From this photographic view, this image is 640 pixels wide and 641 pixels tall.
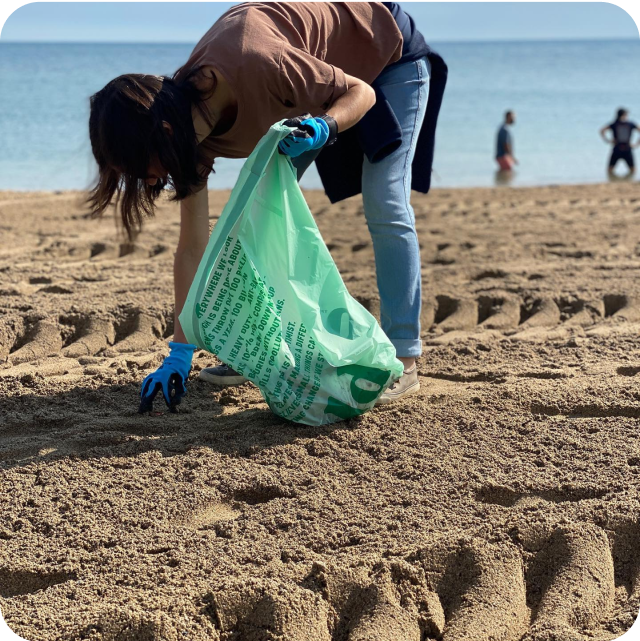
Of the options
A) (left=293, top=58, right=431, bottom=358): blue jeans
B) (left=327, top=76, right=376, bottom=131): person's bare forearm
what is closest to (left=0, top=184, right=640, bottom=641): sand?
(left=293, top=58, right=431, bottom=358): blue jeans

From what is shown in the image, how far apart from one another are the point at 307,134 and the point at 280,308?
1.56 feet

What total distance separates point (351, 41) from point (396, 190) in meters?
0.46

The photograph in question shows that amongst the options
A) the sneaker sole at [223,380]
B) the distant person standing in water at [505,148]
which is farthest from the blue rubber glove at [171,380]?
the distant person standing in water at [505,148]

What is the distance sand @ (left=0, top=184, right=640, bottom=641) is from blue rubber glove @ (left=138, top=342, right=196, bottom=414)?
52mm

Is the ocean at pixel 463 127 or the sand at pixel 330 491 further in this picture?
the ocean at pixel 463 127

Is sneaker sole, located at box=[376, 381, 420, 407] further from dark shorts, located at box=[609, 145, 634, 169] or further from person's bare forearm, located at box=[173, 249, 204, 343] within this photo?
dark shorts, located at box=[609, 145, 634, 169]

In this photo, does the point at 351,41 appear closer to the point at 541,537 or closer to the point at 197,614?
the point at 541,537

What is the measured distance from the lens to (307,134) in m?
1.82

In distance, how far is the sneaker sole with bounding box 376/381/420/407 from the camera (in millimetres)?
2248

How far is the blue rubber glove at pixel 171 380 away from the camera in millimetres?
2213

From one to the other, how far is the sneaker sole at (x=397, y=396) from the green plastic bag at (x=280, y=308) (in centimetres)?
16

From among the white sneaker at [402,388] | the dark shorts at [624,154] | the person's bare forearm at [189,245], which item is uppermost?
the person's bare forearm at [189,245]

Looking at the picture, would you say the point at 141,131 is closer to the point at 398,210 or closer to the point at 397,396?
the point at 398,210

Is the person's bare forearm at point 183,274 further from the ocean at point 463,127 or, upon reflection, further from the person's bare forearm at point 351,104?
the person's bare forearm at point 351,104
